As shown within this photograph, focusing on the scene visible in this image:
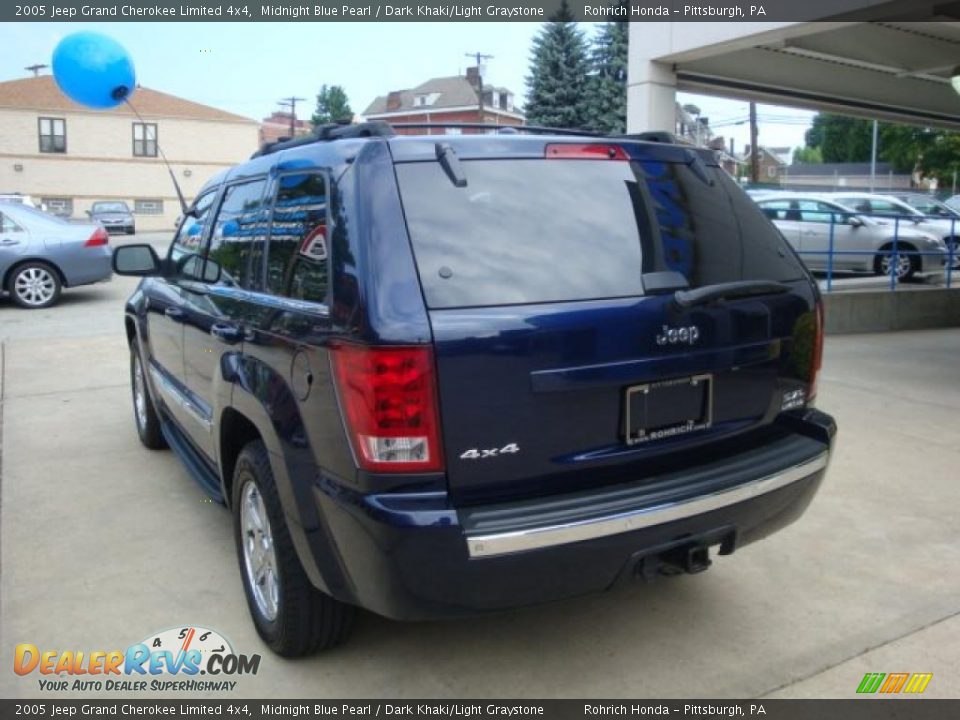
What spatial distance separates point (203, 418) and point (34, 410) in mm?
3749

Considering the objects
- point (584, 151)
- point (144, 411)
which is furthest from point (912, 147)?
point (584, 151)

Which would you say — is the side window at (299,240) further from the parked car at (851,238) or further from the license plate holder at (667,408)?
the parked car at (851,238)

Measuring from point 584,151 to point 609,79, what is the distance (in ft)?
110

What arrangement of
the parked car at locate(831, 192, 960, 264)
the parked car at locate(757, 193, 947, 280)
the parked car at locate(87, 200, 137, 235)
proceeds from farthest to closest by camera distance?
the parked car at locate(87, 200, 137, 235)
the parked car at locate(831, 192, 960, 264)
the parked car at locate(757, 193, 947, 280)

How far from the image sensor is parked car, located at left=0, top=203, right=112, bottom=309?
12078 millimetres

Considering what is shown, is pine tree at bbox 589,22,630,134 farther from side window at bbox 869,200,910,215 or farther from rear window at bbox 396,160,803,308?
rear window at bbox 396,160,803,308

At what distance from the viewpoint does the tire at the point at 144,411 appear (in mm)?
5566

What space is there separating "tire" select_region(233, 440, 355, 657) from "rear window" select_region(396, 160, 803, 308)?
1.04m

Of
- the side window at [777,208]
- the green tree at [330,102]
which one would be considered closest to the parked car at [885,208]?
the side window at [777,208]

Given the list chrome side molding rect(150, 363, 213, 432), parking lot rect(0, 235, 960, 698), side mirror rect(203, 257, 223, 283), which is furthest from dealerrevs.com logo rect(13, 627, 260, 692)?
side mirror rect(203, 257, 223, 283)

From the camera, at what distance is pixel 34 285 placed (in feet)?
40.3

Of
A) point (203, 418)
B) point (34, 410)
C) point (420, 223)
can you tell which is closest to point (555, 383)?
point (420, 223)

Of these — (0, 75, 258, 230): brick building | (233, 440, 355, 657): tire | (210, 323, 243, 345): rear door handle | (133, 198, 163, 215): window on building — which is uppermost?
(0, 75, 258, 230): brick building

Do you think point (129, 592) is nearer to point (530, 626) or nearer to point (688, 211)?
point (530, 626)
